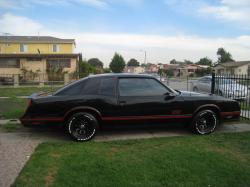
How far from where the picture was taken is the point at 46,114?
644 cm

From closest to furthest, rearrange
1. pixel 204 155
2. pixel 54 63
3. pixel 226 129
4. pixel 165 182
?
1. pixel 165 182
2. pixel 204 155
3. pixel 226 129
4. pixel 54 63

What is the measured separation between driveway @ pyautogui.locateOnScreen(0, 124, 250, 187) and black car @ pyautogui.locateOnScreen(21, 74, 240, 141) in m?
0.42

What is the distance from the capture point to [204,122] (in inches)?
279

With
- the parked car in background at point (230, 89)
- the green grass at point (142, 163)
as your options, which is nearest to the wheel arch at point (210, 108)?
the green grass at point (142, 163)

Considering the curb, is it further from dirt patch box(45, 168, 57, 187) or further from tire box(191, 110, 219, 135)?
tire box(191, 110, 219, 135)

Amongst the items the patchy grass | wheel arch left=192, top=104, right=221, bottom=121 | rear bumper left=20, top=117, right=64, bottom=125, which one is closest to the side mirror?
wheel arch left=192, top=104, right=221, bottom=121

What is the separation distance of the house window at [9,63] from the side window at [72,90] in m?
32.3

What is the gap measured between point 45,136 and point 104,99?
1.70 metres

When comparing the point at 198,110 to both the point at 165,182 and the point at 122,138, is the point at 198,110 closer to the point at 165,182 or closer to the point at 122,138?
the point at 122,138

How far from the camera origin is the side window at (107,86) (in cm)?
673

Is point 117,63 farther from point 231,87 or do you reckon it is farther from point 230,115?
point 230,115

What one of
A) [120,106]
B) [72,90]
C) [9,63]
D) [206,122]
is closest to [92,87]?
[72,90]

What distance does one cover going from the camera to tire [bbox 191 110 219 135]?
702cm

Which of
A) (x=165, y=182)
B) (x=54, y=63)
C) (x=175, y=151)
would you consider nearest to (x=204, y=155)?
(x=175, y=151)
